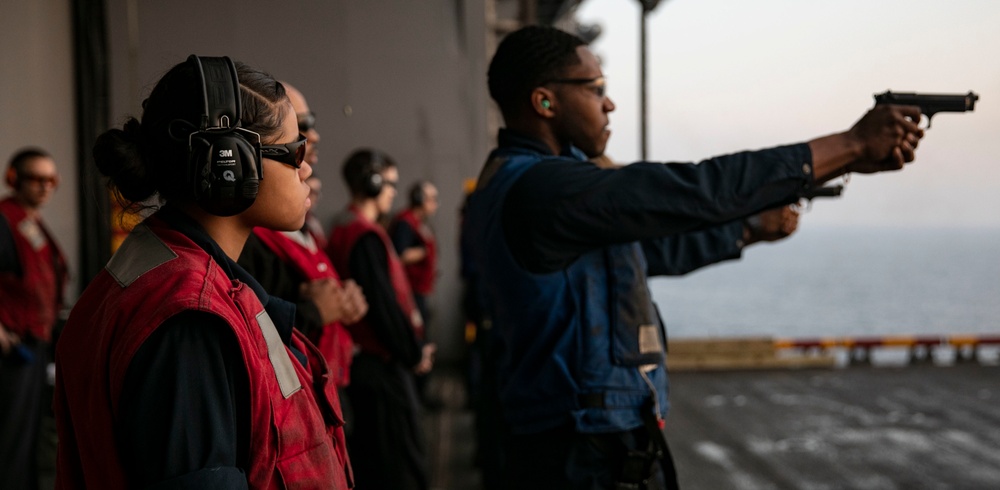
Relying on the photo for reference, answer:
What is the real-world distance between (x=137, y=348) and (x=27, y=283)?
162 inches

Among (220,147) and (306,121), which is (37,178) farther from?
(220,147)

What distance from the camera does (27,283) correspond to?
470cm

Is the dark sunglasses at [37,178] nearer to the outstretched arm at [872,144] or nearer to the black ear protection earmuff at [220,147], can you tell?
the black ear protection earmuff at [220,147]

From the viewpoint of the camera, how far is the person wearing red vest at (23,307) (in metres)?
4.66

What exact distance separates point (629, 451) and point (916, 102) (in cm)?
102

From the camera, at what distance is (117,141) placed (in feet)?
4.25

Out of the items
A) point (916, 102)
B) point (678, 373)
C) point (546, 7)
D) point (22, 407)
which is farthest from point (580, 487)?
point (546, 7)

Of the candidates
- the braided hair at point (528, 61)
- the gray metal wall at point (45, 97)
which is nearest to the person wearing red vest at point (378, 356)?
the braided hair at point (528, 61)

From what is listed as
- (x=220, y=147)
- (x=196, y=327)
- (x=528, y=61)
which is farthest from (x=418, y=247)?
(x=196, y=327)

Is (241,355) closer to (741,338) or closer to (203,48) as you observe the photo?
(203,48)

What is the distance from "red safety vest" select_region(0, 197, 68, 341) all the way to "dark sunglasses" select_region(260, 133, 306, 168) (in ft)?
13.0

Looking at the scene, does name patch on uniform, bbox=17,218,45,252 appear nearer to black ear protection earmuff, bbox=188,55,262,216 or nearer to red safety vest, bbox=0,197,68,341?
red safety vest, bbox=0,197,68,341

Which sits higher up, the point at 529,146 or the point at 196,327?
the point at 529,146

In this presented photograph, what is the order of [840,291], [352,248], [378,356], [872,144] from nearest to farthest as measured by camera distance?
[872,144] → [352,248] → [378,356] → [840,291]
